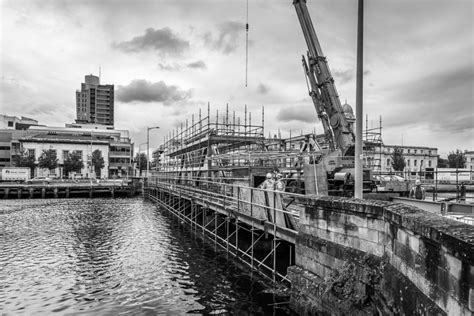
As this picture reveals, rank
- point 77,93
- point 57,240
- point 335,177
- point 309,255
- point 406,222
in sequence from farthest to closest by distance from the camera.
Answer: point 77,93 → point 57,240 → point 335,177 → point 309,255 → point 406,222

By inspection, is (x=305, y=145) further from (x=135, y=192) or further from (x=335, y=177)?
(x=135, y=192)

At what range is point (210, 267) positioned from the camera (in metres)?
13.1

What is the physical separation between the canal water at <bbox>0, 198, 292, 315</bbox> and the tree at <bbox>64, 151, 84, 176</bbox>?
207ft

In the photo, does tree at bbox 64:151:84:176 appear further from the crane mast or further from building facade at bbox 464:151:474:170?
building facade at bbox 464:151:474:170

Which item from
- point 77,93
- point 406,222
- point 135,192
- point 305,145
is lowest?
point 135,192

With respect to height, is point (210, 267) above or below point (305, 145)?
below

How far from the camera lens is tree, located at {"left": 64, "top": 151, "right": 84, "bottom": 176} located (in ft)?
257

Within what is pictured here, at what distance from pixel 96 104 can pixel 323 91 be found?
17185cm

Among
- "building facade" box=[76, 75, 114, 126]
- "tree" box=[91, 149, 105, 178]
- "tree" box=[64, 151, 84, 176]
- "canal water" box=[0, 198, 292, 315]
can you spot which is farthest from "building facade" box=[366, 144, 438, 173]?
"building facade" box=[76, 75, 114, 126]

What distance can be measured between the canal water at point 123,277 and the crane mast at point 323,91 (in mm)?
8717

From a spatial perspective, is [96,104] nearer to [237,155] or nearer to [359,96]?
[237,155]

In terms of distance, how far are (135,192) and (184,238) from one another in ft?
134

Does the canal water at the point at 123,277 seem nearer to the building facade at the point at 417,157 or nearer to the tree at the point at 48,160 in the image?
the tree at the point at 48,160

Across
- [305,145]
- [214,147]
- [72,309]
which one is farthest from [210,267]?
[214,147]
